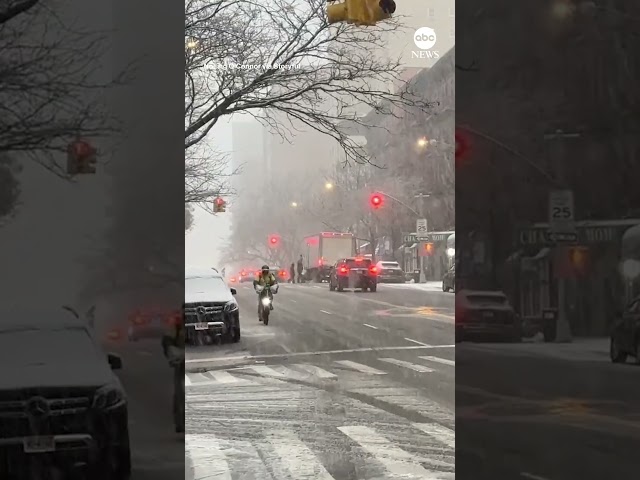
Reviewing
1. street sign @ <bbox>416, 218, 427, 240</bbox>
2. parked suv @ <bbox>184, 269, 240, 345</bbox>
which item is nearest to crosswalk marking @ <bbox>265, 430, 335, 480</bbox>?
parked suv @ <bbox>184, 269, 240, 345</bbox>

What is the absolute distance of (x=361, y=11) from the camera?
3818mm

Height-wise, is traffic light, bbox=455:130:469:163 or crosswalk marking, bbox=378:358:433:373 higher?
traffic light, bbox=455:130:469:163

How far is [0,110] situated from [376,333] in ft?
8.12

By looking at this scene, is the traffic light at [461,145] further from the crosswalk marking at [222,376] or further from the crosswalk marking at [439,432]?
the crosswalk marking at [222,376]

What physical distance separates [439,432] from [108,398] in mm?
2093

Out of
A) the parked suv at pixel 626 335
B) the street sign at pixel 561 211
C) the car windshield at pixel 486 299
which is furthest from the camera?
the car windshield at pixel 486 299

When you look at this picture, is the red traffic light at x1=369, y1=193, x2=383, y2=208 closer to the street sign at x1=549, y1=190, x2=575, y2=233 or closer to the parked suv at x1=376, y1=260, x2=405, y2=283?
the parked suv at x1=376, y1=260, x2=405, y2=283

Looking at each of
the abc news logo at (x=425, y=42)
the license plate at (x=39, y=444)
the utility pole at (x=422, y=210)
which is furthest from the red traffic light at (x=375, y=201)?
the license plate at (x=39, y=444)

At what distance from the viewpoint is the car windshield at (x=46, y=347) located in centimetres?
315

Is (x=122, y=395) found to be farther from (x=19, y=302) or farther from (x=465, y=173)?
(x=465, y=173)

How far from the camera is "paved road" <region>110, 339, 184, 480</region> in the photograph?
10.8 feet

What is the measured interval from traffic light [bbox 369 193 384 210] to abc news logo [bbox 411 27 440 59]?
34.8 inches

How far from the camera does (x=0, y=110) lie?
126 inches

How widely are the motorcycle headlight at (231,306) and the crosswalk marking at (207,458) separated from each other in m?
0.76
